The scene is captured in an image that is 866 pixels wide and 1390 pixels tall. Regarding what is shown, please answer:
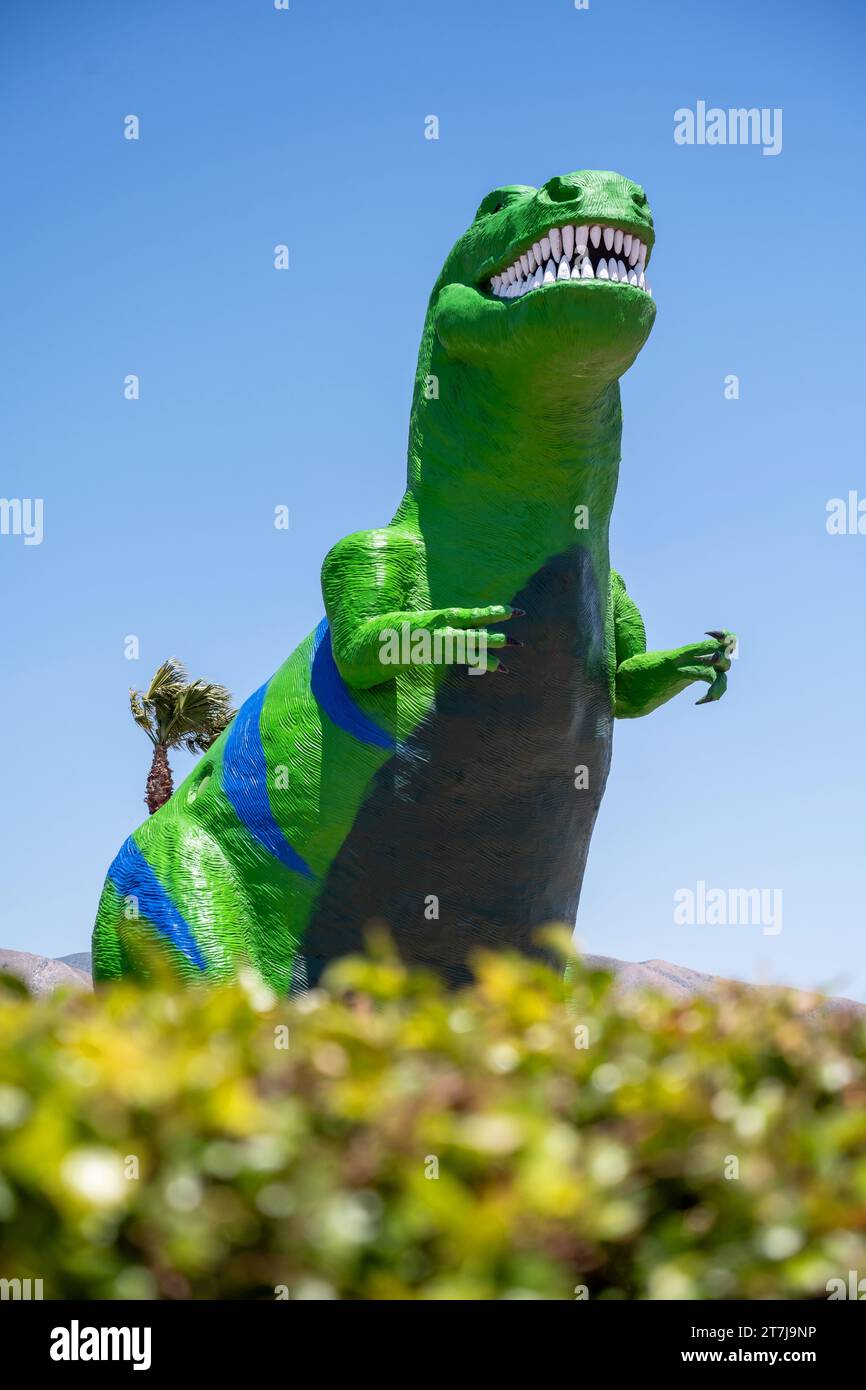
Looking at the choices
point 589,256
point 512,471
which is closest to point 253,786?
point 512,471

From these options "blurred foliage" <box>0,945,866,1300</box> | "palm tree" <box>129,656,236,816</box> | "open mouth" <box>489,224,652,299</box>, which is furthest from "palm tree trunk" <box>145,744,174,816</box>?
"blurred foliage" <box>0,945,866,1300</box>

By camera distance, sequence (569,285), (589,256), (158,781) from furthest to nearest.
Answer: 1. (158,781)
2. (589,256)
3. (569,285)

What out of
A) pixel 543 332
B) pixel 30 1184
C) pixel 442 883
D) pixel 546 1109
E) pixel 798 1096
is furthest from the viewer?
pixel 442 883

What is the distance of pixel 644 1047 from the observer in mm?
2578

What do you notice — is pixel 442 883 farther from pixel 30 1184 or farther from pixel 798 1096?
pixel 30 1184

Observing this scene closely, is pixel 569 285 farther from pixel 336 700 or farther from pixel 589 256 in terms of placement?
pixel 336 700

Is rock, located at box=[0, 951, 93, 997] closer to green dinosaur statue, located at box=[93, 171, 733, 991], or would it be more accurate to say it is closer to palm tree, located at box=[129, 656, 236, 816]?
palm tree, located at box=[129, 656, 236, 816]

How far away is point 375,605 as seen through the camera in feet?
18.0

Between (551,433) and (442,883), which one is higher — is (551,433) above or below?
above

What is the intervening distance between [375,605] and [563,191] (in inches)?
63.5

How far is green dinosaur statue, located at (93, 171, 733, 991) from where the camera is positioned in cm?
536
